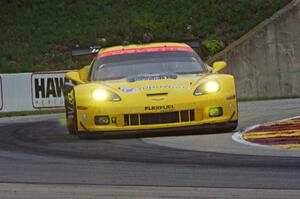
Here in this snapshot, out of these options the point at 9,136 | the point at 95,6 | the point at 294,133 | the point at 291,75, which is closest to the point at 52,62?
the point at 95,6

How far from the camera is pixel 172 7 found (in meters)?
32.1

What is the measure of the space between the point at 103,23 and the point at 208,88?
20036mm

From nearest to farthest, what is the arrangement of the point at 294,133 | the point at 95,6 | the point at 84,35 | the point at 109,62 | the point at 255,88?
the point at 294,133 → the point at 109,62 → the point at 255,88 → the point at 84,35 → the point at 95,6

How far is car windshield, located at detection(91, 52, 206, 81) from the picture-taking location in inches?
488

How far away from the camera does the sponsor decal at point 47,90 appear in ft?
76.8

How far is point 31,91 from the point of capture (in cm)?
2355

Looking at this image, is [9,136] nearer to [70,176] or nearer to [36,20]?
[70,176]

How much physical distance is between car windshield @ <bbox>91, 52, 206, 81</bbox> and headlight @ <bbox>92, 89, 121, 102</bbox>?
82 centimetres

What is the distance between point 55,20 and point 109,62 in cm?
1924

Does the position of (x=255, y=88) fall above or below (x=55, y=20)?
below

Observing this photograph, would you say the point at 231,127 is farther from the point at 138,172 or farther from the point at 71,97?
the point at 138,172

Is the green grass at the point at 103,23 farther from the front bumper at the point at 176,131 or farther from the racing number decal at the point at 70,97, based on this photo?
the front bumper at the point at 176,131

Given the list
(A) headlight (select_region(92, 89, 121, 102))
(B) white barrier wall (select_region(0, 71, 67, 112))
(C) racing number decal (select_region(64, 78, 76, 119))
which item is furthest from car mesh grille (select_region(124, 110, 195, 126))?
(B) white barrier wall (select_region(0, 71, 67, 112))

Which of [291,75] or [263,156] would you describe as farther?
[291,75]
